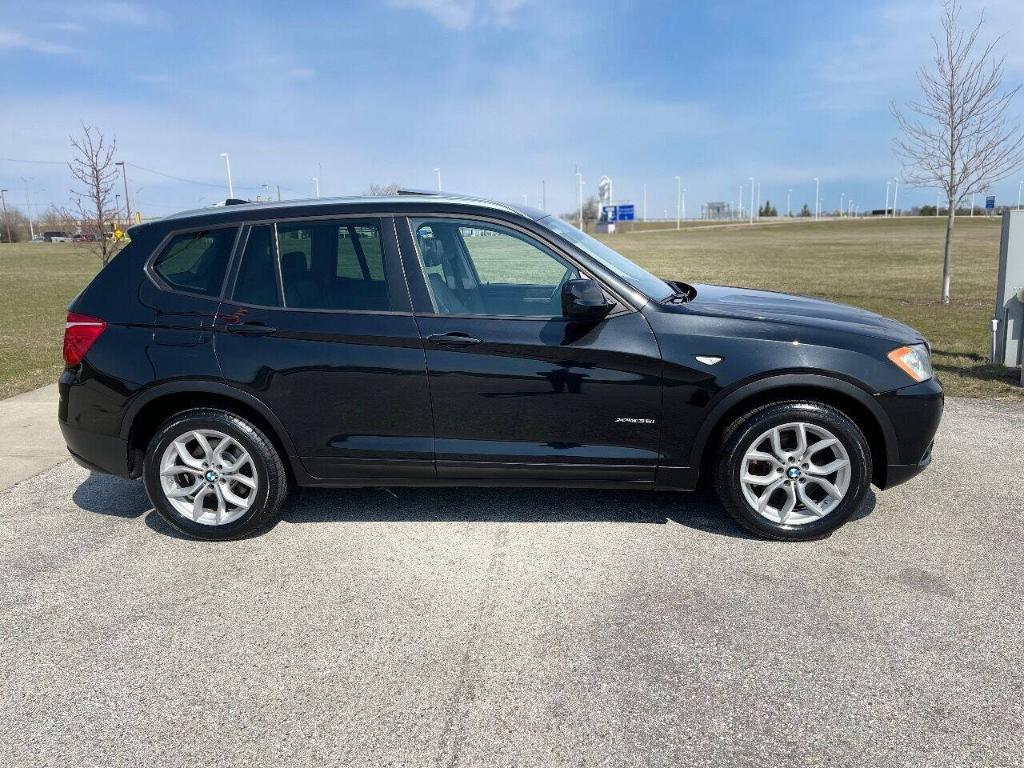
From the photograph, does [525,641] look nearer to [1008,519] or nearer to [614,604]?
[614,604]

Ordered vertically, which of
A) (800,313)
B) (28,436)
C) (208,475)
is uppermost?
(800,313)

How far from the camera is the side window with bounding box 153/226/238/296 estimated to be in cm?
411

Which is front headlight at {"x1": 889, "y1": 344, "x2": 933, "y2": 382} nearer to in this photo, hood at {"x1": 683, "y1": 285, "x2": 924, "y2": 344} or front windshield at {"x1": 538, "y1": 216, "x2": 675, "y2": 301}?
hood at {"x1": 683, "y1": 285, "x2": 924, "y2": 344}

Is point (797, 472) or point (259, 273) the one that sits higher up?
point (259, 273)

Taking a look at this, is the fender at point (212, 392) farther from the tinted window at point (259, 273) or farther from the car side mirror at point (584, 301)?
the car side mirror at point (584, 301)

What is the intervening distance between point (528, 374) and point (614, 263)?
0.90m

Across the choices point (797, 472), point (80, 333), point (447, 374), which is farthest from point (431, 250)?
point (797, 472)

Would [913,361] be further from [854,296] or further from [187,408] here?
[854,296]

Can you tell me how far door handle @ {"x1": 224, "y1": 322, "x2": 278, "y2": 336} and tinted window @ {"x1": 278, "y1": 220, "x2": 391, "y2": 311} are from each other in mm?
173

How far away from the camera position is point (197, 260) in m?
4.14

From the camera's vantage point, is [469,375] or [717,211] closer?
[469,375]

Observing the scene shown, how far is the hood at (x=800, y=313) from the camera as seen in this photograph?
3.95m

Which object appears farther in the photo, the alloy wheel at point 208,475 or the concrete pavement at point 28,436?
the concrete pavement at point 28,436

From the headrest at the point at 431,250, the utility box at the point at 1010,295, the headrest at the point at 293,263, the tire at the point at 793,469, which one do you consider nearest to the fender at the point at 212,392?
the headrest at the point at 293,263
